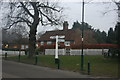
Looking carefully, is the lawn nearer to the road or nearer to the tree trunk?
the road

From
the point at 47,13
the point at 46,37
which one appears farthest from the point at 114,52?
the point at 46,37

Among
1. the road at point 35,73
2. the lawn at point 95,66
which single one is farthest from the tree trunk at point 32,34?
the road at point 35,73

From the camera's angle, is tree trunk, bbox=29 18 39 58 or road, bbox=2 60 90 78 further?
tree trunk, bbox=29 18 39 58

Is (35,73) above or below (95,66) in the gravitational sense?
above

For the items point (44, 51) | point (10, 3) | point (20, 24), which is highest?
point (10, 3)

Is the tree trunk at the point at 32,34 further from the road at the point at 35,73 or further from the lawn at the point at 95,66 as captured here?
the road at the point at 35,73

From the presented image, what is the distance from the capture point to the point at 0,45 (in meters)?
85.0

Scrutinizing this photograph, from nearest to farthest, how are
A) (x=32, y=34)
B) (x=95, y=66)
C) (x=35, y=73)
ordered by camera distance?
(x=35, y=73) → (x=95, y=66) → (x=32, y=34)

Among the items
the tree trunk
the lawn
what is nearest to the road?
the lawn

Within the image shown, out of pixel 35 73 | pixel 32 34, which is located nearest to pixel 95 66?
pixel 35 73

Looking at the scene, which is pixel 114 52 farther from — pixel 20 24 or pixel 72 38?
pixel 72 38

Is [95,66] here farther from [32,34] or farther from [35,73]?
[32,34]

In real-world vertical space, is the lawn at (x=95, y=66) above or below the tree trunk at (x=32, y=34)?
below

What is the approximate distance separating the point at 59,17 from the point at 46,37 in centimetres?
5753
